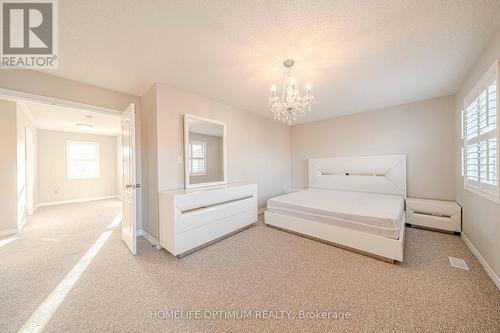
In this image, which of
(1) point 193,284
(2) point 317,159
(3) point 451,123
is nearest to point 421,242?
(3) point 451,123

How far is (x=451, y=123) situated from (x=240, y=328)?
15.3 ft

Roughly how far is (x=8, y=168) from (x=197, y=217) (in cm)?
369

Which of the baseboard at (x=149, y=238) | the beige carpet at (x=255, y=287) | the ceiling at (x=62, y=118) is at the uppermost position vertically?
the ceiling at (x=62, y=118)

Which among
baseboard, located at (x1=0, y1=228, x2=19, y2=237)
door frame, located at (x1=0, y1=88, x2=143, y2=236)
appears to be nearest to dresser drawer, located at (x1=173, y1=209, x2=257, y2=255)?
door frame, located at (x1=0, y1=88, x2=143, y2=236)

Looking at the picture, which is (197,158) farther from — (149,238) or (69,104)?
(69,104)

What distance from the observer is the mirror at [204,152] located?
Result: 2.93 metres

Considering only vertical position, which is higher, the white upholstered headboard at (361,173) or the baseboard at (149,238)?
the white upholstered headboard at (361,173)

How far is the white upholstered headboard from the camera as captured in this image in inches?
145

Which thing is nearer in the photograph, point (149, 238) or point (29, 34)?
point (29, 34)

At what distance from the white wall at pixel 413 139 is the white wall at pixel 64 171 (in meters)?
7.70

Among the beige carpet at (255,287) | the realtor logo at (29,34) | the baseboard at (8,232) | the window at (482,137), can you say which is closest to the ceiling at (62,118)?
the realtor logo at (29,34)

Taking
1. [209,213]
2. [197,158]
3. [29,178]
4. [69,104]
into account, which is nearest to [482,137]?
[209,213]

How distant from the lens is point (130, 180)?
8.28ft

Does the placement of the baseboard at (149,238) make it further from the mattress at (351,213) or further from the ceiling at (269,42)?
the ceiling at (269,42)
